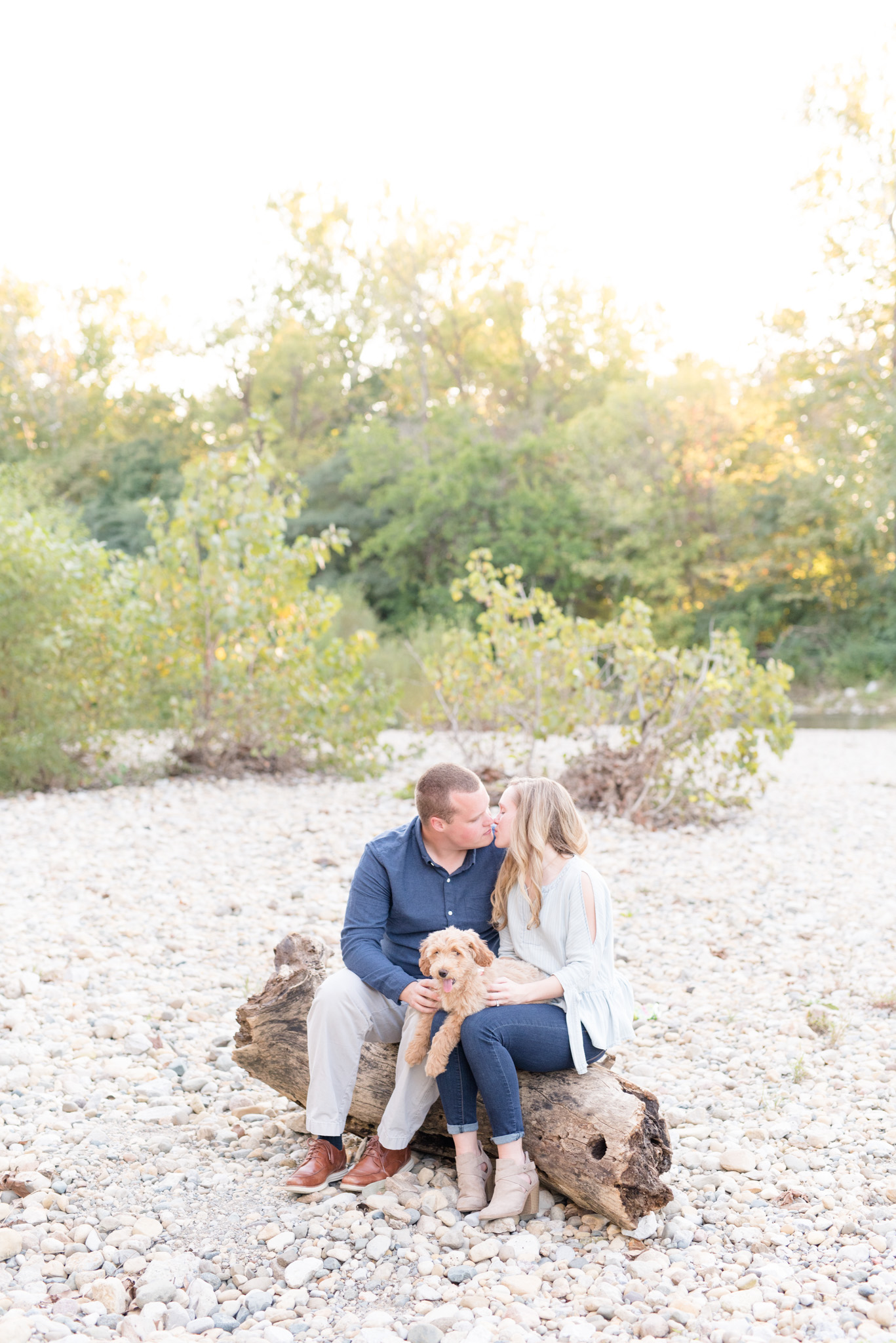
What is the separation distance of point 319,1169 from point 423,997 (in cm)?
57

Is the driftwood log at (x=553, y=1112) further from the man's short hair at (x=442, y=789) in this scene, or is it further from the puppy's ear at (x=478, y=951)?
the man's short hair at (x=442, y=789)

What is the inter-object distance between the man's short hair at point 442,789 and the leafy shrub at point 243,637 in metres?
5.59

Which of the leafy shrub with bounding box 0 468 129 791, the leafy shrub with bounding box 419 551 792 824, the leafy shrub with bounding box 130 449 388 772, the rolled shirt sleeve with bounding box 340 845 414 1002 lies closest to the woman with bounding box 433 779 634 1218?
the rolled shirt sleeve with bounding box 340 845 414 1002

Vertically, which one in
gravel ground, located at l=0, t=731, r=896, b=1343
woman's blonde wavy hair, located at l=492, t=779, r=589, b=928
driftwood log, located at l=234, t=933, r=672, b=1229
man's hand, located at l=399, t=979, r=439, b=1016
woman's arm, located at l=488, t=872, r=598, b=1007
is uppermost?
woman's blonde wavy hair, located at l=492, t=779, r=589, b=928

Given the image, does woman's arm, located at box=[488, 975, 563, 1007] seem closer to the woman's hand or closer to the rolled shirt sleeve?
the woman's hand

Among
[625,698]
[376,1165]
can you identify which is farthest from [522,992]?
[625,698]

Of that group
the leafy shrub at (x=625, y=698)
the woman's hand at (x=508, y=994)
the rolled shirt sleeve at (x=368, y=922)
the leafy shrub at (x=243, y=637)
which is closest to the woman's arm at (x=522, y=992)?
the woman's hand at (x=508, y=994)

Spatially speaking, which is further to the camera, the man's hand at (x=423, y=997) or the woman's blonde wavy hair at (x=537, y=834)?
the woman's blonde wavy hair at (x=537, y=834)

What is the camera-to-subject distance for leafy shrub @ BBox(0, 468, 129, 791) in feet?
26.1

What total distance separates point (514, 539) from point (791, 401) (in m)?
6.08

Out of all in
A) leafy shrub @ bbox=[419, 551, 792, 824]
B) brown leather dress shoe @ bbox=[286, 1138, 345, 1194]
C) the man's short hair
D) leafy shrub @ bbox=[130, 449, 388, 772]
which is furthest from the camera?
leafy shrub @ bbox=[130, 449, 388, 772]

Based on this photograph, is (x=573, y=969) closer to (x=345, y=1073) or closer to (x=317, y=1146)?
(x=345, y=1073)

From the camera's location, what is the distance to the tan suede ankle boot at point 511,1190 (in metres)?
2.59

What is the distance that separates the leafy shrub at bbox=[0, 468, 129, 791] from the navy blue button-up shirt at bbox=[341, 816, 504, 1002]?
5.73 metres
